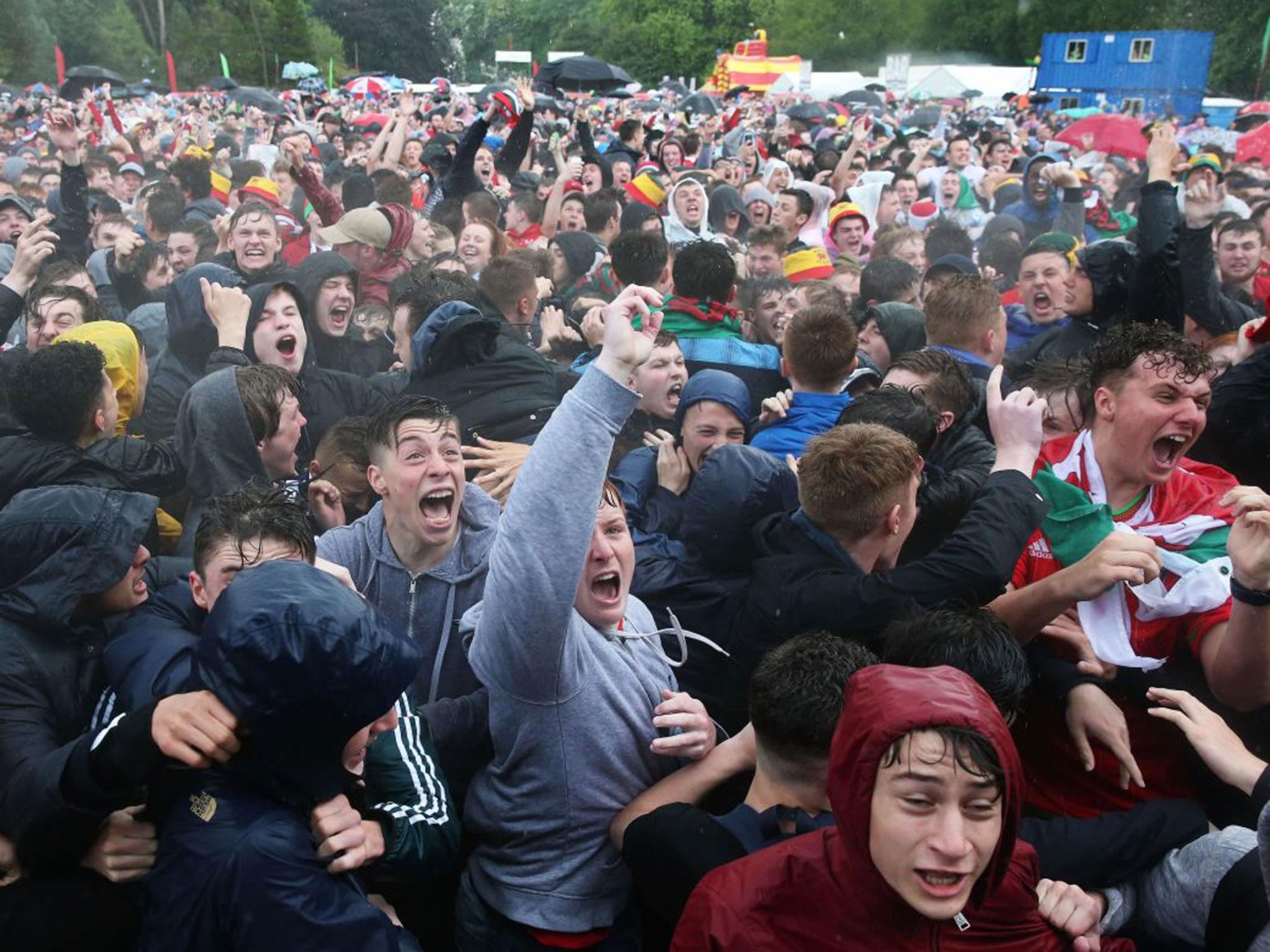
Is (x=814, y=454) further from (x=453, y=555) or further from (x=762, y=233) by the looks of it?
(x=762, y=233)

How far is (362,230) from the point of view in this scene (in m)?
6.67

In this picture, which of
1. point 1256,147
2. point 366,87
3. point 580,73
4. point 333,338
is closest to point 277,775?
point 333,338

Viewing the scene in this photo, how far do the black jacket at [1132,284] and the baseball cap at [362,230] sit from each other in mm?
3702

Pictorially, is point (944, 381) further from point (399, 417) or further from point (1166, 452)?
point (399, 417)

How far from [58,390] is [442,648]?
5.06ft

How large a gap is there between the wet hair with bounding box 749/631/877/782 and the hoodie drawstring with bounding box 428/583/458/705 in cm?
109

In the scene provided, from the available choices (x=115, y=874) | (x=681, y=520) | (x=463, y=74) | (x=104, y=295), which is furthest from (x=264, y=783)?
(x=463, y=74)

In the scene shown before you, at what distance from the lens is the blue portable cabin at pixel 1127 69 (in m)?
31.2

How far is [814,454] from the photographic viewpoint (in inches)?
114

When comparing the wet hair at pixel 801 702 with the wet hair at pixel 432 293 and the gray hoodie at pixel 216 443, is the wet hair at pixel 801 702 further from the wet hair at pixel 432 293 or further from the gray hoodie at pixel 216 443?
the wet hair at pixel 432 293

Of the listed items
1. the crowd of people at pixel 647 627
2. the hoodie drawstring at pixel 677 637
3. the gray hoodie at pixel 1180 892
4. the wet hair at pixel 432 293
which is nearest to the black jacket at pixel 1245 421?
the crowd of people at pixel 647 627

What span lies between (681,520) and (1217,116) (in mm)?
29389


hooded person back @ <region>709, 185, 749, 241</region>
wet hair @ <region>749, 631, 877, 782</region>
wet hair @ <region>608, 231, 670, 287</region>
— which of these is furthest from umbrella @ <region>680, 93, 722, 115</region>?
wet hair @ <region>749, 631, 877, 782</region>

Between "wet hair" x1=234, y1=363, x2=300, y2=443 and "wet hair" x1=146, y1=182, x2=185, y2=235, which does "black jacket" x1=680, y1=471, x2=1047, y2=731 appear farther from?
"wet hair" x1=146, y1=182, x2=185, y2=235
